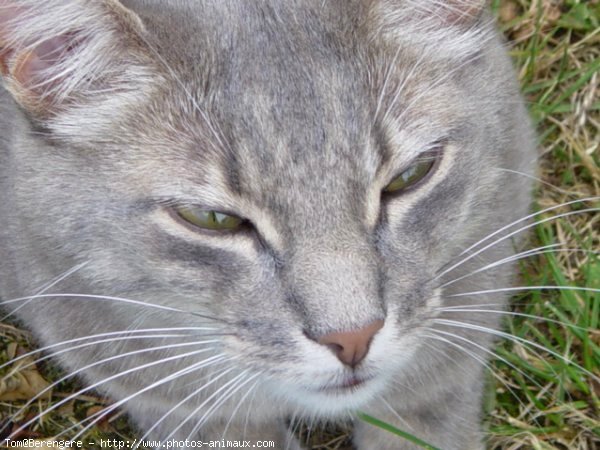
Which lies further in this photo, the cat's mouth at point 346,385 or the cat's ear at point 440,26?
the cat's ear at point 440,26

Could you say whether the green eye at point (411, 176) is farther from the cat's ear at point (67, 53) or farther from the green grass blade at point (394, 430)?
the green grass blade at point (394, 430)

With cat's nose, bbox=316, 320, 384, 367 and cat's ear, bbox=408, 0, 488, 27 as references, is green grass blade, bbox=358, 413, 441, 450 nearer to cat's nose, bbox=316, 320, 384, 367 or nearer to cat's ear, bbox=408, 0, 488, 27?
cat's nose, bbox=316, 320, 384, 367

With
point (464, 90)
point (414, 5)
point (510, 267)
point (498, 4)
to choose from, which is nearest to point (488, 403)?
point (510, 267)

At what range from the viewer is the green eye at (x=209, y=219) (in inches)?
77.4

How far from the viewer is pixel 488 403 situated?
282 centimetres

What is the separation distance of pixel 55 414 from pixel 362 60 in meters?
1.55

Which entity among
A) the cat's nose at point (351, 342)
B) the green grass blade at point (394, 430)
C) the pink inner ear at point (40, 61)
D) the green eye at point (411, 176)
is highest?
the pink inner ear at point (40, 61)

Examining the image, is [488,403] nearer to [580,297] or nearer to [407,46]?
[580,297]

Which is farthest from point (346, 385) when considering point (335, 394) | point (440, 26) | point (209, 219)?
point (440, 26)

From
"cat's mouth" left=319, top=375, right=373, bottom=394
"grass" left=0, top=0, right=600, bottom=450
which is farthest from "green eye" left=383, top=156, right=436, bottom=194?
"grass" left=0, top=0, right=600, bottom=450

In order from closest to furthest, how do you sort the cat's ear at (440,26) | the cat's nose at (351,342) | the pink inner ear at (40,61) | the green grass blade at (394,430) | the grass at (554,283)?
the cat's nose at (351,342) → the pink inner ear at (40,61) → the cat's ear at (440,26) → the green grass blade at (394,430) → the grass at (554,283)

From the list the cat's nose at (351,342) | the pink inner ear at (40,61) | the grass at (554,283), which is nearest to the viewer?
the cat's nose at (351,342)

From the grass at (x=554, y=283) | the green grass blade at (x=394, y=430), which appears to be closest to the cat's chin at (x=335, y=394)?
the green grass blade at (x=394, y=430)

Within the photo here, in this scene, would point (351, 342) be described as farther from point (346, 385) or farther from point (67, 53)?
point (67, 53)
